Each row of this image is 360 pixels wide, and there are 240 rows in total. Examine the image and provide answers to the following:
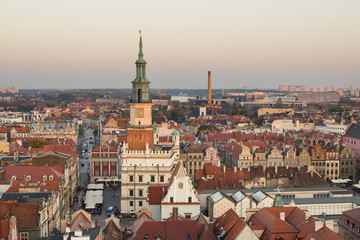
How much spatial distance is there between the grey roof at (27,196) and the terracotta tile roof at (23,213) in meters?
2.38

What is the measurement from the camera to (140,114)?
188 feet

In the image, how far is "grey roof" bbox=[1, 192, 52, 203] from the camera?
135 feet

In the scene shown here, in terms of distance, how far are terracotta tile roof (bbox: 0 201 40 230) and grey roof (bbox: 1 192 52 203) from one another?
7.80 ft

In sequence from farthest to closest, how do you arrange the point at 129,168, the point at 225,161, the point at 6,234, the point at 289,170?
the point at 225,161 < the point at 289,170 < the point at 129,168 < the point at 6,234

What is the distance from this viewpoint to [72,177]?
6438 cm

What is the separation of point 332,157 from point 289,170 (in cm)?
1404

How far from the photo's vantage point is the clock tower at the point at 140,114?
56.9m

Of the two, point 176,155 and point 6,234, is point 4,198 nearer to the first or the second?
point 6,234

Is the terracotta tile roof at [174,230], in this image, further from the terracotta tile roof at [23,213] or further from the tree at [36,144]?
the tree at [36,144]

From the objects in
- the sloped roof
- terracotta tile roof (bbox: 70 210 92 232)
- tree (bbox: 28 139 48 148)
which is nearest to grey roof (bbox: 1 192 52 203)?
terracotta tile roof (bbox: 70 210 92 232)

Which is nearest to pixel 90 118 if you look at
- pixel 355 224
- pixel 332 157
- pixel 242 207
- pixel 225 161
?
pixel 225 161

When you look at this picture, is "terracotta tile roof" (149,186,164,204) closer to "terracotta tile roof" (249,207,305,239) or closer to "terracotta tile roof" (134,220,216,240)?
"terracotta tile roof" (134,220,216,240)

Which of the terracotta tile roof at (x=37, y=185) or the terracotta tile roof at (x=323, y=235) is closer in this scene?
the terracotta tile roof at (x=323, y=235)

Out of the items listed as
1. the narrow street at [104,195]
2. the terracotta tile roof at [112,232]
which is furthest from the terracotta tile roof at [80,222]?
the narrow street at [104,195]
